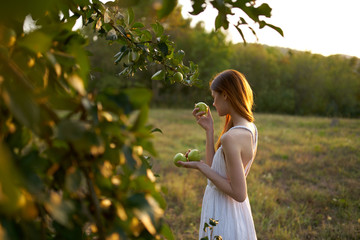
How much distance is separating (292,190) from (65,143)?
12.8 ft

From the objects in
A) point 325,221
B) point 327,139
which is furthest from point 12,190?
point 327,139

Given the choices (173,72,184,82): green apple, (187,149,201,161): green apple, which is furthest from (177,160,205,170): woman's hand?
(173,72,184,82): green apple

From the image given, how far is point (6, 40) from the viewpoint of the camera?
306mm

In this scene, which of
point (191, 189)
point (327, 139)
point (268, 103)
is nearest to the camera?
point (191, 189)

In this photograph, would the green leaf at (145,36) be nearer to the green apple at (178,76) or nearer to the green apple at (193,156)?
the green apple at (178,76)

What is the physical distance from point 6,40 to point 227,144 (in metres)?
1.13

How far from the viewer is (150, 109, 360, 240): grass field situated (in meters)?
2.79

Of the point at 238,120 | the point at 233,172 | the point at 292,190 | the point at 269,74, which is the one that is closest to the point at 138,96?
the point at 233,172

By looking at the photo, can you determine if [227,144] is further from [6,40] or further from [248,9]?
[6,40]

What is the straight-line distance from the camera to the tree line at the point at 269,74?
18391 mm

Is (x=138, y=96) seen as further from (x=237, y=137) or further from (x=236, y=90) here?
(x=236, y=90)

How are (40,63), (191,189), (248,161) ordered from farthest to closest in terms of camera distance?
(191,189)
(248,161)
(40,63)

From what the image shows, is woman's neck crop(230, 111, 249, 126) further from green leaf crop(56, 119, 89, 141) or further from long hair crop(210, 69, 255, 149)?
green leaf crop(56, 119, 89, 141)

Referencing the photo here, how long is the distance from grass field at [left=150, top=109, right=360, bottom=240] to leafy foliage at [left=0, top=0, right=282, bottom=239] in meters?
2.34
